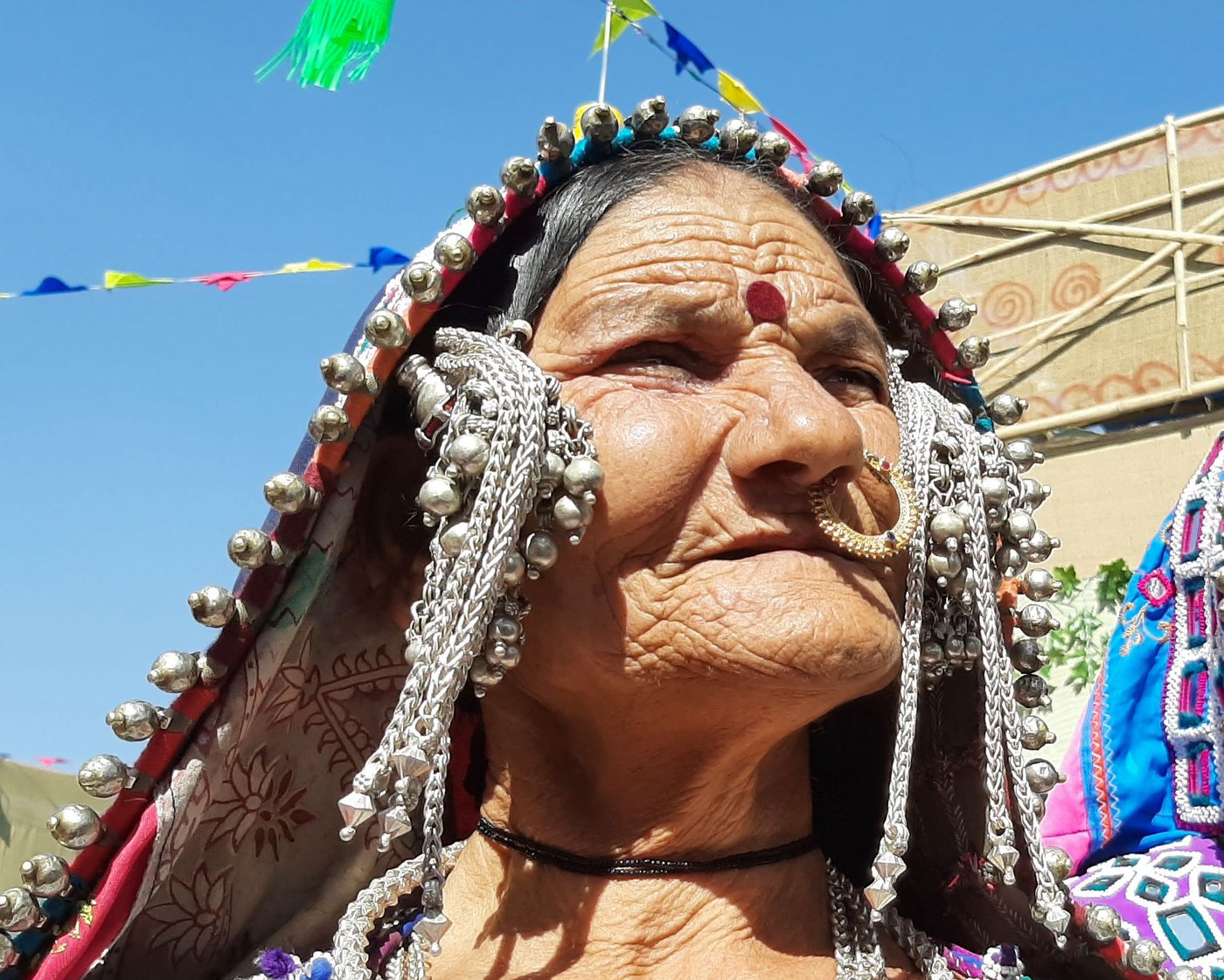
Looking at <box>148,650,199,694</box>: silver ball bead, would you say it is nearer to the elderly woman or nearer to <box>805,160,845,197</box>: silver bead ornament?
the elderly woman

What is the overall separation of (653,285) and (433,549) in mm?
540

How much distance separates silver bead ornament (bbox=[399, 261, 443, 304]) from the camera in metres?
2.02

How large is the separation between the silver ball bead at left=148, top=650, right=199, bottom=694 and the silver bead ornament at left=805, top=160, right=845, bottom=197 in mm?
1356

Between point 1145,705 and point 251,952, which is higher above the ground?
point 1145,705

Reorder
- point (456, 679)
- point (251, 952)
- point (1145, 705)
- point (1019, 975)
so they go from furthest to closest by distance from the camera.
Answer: point (1145, 705)
point (251, 952)
point (1019, 975)
point (456, 679)

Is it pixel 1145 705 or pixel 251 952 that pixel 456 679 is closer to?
pixel 251 952

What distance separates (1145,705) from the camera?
283 cm

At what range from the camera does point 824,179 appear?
240cm

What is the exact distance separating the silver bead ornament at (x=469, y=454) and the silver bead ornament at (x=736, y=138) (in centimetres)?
84

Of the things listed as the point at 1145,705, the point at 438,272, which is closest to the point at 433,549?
the point at 438,272

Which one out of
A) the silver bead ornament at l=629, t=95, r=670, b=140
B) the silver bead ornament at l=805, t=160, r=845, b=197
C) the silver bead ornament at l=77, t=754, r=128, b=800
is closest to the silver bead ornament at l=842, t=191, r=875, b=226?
the silver bead ornament at l=805, t=160, r=845, b=197

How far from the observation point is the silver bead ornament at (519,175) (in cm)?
219

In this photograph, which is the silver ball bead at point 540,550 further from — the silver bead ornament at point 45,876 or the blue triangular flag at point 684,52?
the blue triangular flag at point 684,52

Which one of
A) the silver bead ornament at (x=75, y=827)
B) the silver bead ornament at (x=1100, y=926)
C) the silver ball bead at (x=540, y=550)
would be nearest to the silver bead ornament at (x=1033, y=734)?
the silver bead ornament at (x=1100, y=926)
